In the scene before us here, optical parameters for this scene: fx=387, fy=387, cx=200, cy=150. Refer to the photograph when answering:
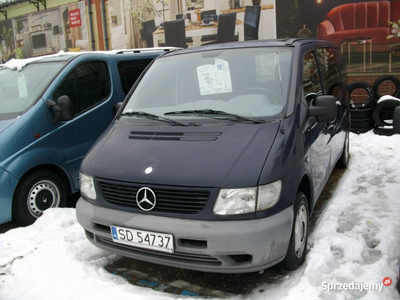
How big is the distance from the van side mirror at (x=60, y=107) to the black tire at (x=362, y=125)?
5.67 meters

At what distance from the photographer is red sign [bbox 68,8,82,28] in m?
16.7

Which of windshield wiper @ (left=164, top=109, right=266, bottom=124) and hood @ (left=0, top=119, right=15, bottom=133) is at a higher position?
windshield wiper @ (left=164, top=109, right=266, bottom=124)

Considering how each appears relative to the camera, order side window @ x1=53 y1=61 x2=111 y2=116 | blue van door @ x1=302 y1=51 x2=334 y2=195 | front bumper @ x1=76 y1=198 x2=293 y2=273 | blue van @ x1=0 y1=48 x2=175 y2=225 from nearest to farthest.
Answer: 1. front bumper @ x1=76 y1=198 x2=293 y2=273
2. blue van door @ x1=302 y1=51 x2=334 y2=195
3. blue van @ x1=0 y1=48 x2=175 y2=225
4. side window @ x1=53 y1=61 x2=111 y2=116

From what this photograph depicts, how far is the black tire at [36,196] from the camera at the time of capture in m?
4.46

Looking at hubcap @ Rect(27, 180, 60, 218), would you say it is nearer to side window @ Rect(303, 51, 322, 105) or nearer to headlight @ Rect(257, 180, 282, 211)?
headlight @ Rect(257, 180, 282, 211)

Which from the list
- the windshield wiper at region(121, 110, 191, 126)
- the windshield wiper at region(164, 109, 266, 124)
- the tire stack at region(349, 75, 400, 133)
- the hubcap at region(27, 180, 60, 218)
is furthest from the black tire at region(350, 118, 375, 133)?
the hubcap at region(27, 180, 60, 218)

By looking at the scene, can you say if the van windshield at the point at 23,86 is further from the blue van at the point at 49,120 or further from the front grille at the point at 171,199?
the front grille at the point at 171,199

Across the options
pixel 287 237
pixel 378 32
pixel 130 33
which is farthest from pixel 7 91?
pixel 130 33

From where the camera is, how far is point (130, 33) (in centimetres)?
1505

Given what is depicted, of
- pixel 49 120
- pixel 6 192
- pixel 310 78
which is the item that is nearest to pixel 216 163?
pixel 310 78

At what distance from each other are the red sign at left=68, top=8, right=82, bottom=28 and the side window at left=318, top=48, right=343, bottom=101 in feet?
46.1

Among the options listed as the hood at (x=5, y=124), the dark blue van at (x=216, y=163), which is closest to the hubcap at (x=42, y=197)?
the hood at (x=5, y=124)

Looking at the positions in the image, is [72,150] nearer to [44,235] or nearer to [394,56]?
[44,235]

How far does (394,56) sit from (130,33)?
9.53 metres
